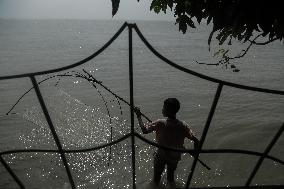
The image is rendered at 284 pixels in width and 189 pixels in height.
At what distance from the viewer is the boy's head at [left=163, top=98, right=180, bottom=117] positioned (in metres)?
5.36

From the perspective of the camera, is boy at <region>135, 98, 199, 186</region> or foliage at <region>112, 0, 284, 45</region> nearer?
foliage at <region>112, 0, 284, 45</region>

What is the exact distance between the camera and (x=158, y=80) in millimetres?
27750

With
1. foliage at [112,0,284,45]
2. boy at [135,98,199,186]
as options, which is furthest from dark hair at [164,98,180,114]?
foliage at [112,0,284,45]

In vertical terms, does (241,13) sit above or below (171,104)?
above

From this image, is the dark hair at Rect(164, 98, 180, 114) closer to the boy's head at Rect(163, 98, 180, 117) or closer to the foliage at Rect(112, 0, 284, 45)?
the boy's head at Rect(163, 98, 180, 117)

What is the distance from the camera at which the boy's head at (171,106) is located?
536cm

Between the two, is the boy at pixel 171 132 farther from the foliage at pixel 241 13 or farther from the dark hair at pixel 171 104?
the foliage at pixel 241 13

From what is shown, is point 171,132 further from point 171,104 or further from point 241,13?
point 241,13

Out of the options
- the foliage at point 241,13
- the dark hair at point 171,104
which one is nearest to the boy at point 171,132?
the dark hair at point 171,104

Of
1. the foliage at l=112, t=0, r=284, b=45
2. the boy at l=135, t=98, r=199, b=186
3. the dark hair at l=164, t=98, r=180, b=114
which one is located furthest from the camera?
the boy at l=135, t=98, r=199, b=186

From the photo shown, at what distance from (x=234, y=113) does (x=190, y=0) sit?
605 inches

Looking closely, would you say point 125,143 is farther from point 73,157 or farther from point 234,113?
point 234,113

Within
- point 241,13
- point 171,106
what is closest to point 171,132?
point 171,106

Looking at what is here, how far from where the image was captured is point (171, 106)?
540 centimetres
